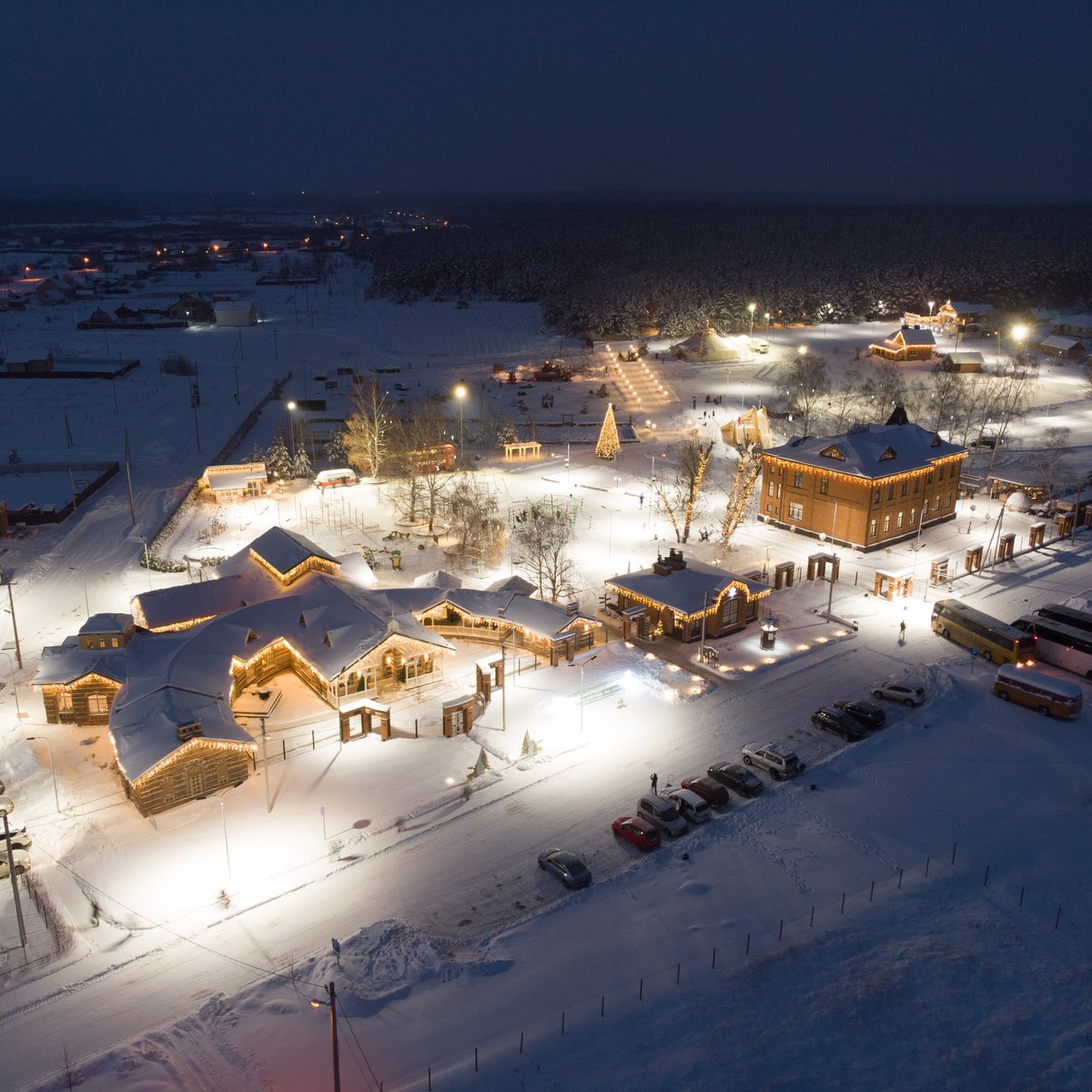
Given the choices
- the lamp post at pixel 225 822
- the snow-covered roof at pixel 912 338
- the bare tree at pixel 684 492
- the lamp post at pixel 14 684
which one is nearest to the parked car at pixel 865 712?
the bare tree at pixel 684 492

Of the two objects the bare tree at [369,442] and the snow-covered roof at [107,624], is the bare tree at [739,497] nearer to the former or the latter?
the bare tree at [369,442]

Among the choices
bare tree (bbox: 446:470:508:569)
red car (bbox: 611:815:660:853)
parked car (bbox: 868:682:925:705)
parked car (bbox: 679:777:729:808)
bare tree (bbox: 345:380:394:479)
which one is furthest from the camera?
bare tree (bbox: 345:380:394:479)

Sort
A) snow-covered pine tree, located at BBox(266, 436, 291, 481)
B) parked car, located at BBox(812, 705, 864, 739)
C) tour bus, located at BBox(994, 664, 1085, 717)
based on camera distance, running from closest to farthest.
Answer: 1. parked car, located at BBox(812, 705, 864, 739)
2. tour bus, located at BBox(994, 664, 1085, 717)
3. snow-covered pine tree, located at BBox(266, 436, 291, 481)

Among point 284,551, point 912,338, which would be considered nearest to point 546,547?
point 284,551

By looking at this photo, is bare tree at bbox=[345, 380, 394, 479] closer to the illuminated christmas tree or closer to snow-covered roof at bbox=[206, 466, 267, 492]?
snow-covered roof at bbox=[206, 466, 267, 492]

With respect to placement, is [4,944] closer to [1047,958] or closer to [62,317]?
[1047,958]

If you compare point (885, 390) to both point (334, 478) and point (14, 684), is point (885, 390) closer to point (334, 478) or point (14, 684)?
point (334, 478)

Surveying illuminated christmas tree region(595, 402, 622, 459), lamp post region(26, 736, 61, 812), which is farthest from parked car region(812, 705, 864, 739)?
illuminated christmas tree region(595, 402, 622, 459)
